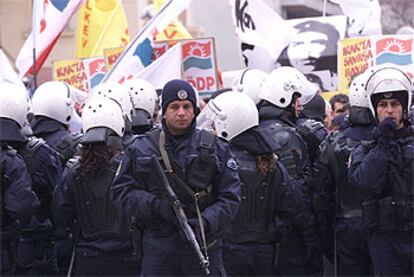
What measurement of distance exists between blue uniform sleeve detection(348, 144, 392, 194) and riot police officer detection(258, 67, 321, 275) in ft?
3.32

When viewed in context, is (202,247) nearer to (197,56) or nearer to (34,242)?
(34,242)

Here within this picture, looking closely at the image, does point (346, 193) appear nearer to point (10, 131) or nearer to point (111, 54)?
point (10, 131)

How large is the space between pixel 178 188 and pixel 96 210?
3.88 ft

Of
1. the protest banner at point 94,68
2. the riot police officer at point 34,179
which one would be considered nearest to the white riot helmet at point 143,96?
the riot police officer at point 34,179

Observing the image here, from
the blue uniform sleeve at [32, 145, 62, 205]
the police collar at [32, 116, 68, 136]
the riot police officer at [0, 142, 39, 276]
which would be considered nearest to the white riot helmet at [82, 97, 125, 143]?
the blue uniform sleeve at [32, 145, 62, 205]

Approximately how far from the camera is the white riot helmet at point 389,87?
27.7ft

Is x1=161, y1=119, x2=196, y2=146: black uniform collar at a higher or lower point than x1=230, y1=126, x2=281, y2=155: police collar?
higher

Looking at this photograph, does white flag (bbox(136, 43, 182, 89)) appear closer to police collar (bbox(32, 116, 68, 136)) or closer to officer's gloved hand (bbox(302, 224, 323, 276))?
police collar (bbox(32, 116, 68, 136))

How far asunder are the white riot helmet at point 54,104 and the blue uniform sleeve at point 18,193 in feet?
5.95

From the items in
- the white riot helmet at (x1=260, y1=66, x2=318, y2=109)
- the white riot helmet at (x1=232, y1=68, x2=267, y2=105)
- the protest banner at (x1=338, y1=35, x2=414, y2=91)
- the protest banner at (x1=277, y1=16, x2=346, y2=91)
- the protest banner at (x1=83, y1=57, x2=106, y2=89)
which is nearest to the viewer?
the white riot helmet at (x1=260, y1=66, x2=318, y2=109)

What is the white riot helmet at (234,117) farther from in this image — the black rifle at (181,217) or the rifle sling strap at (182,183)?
the black rifle at (181,217)

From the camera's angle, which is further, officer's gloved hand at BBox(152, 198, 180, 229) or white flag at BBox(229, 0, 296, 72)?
white flag at BBox(229, 0, 296, 72)

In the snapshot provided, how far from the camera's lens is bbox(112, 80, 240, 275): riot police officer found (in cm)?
757

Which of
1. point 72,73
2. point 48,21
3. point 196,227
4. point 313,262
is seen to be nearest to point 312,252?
point 313,262
